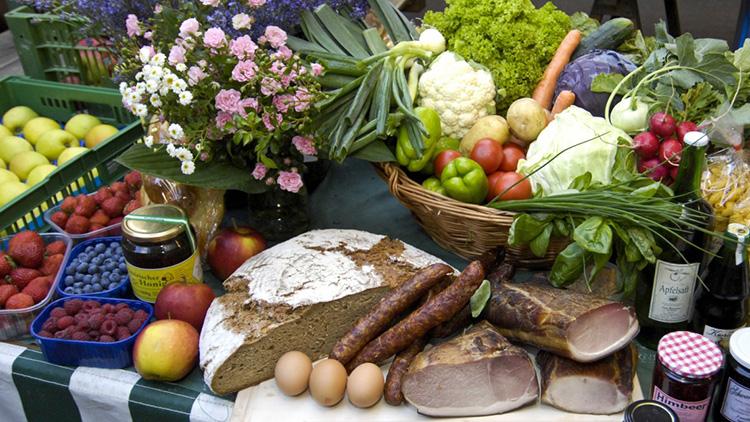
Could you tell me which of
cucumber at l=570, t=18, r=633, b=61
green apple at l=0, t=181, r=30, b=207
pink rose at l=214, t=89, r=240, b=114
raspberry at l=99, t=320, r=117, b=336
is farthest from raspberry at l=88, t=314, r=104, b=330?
cucumber at l=570, t=18, r=633, b=61

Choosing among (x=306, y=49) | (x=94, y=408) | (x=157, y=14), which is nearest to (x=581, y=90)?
(x=306, y=49)

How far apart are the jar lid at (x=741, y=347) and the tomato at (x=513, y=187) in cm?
60

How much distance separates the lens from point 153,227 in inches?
52.8

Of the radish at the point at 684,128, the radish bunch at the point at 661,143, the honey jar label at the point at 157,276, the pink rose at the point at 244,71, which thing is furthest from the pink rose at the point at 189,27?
the radish at the point at 684,128

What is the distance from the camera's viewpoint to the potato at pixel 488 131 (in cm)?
172

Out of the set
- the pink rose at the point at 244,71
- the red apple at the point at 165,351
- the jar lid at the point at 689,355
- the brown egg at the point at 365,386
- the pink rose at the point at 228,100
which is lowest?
the brown egg at the point at 365,386

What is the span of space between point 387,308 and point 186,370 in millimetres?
463

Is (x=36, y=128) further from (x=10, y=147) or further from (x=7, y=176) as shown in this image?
(x=7, y=176)

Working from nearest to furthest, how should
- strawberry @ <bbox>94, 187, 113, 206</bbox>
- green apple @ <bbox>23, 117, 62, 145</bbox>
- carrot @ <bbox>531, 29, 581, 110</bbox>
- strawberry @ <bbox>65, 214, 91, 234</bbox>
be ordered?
strawberry @ <bbox>65, 214, 91, 234</bbox>, strawberry @ <bbox>94, 187, 113, 206</bbox>, carrot @ <bbox>531, 29, 581, 110</bbox>, green apple @ <bbox>23, 117, 62, 145</bbox>

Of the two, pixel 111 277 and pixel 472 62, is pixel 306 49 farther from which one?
pixel 111 277

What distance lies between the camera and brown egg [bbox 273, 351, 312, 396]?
3.92 ft

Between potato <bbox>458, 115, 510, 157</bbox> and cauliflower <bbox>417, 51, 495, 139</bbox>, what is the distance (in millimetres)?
65

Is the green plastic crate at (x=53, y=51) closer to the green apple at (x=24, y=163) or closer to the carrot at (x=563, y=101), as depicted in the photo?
the green apple at (x=24, y=163)

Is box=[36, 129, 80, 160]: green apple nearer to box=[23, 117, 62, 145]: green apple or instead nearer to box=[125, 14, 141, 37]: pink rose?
box=[23, 117, 62, 145]: green apple
